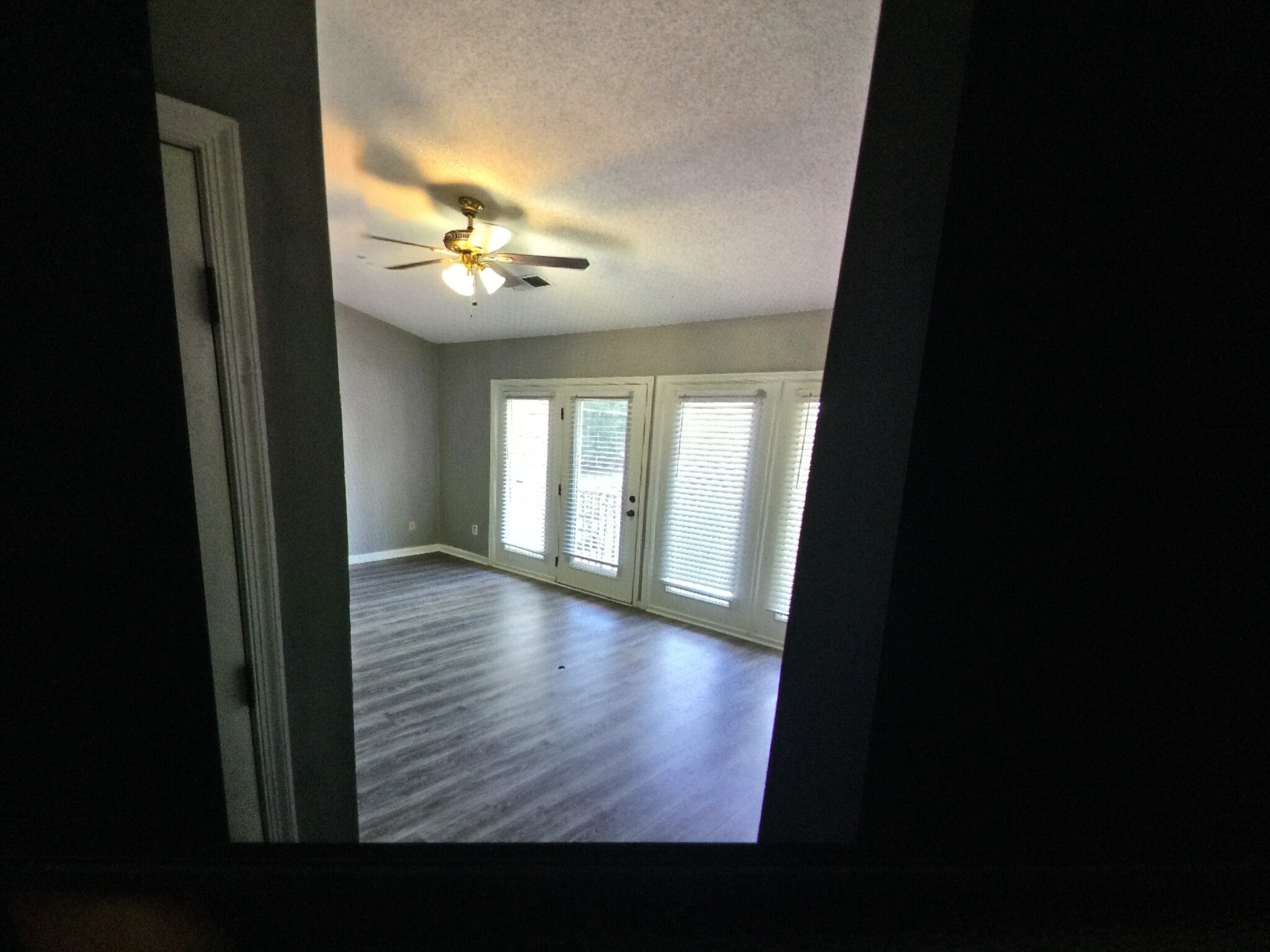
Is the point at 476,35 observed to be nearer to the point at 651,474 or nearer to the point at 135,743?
the point at 135,743

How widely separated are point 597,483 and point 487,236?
7.85 ft

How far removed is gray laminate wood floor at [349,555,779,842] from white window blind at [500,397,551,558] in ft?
3.26

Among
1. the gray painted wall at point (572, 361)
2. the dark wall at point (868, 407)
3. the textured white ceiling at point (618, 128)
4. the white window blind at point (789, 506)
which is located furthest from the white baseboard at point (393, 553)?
the dark wall at point (868, 407)

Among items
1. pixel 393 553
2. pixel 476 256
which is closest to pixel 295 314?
pixel 476 256

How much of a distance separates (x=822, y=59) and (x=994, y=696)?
1.71 meters

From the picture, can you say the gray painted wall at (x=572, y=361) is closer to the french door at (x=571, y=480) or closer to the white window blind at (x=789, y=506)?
the french door at (x=571, y=480)

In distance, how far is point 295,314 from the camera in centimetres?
91

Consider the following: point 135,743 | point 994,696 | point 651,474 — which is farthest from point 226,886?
point 651,474

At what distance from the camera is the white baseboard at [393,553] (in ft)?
15.8

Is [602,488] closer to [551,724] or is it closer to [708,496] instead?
[708,496]

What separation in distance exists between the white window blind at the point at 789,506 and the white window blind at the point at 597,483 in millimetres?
1439

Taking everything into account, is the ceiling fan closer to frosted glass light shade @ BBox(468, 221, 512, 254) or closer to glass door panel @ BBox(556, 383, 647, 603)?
frosted glass light shade @ BBox(468, 221, 512, 254)

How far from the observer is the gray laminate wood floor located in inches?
67.8

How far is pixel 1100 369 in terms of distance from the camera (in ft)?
1.44
